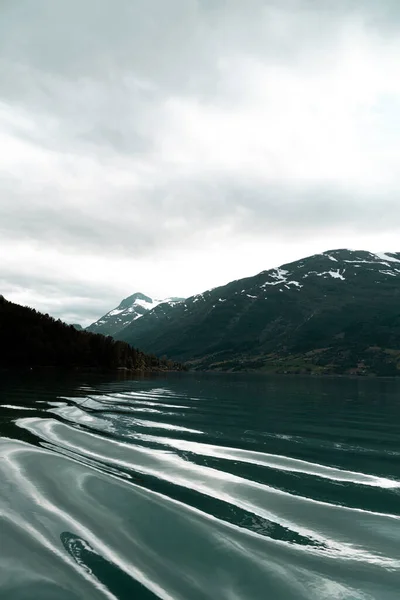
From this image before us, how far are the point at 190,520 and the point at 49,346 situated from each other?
461ft

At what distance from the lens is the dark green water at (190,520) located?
5875mm

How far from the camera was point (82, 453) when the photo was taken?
1342cm

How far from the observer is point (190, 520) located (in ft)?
26.6

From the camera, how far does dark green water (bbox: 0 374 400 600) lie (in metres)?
5.88

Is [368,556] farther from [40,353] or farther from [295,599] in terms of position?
[40,353]

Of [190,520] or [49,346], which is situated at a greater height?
[49,346]

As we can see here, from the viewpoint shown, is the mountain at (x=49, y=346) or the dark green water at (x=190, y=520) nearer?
the dark green water at (x=190, y=520)

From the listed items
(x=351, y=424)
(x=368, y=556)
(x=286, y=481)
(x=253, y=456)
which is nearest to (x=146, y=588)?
(x=368, y=556)

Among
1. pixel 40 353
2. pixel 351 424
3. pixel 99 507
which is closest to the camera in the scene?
pixel 99 507

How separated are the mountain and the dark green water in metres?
124

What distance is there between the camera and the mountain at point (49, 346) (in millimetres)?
134250

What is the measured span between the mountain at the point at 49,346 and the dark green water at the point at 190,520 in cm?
12425

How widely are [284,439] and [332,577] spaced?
13.6 m

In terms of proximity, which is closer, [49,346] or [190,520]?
[190,520]
